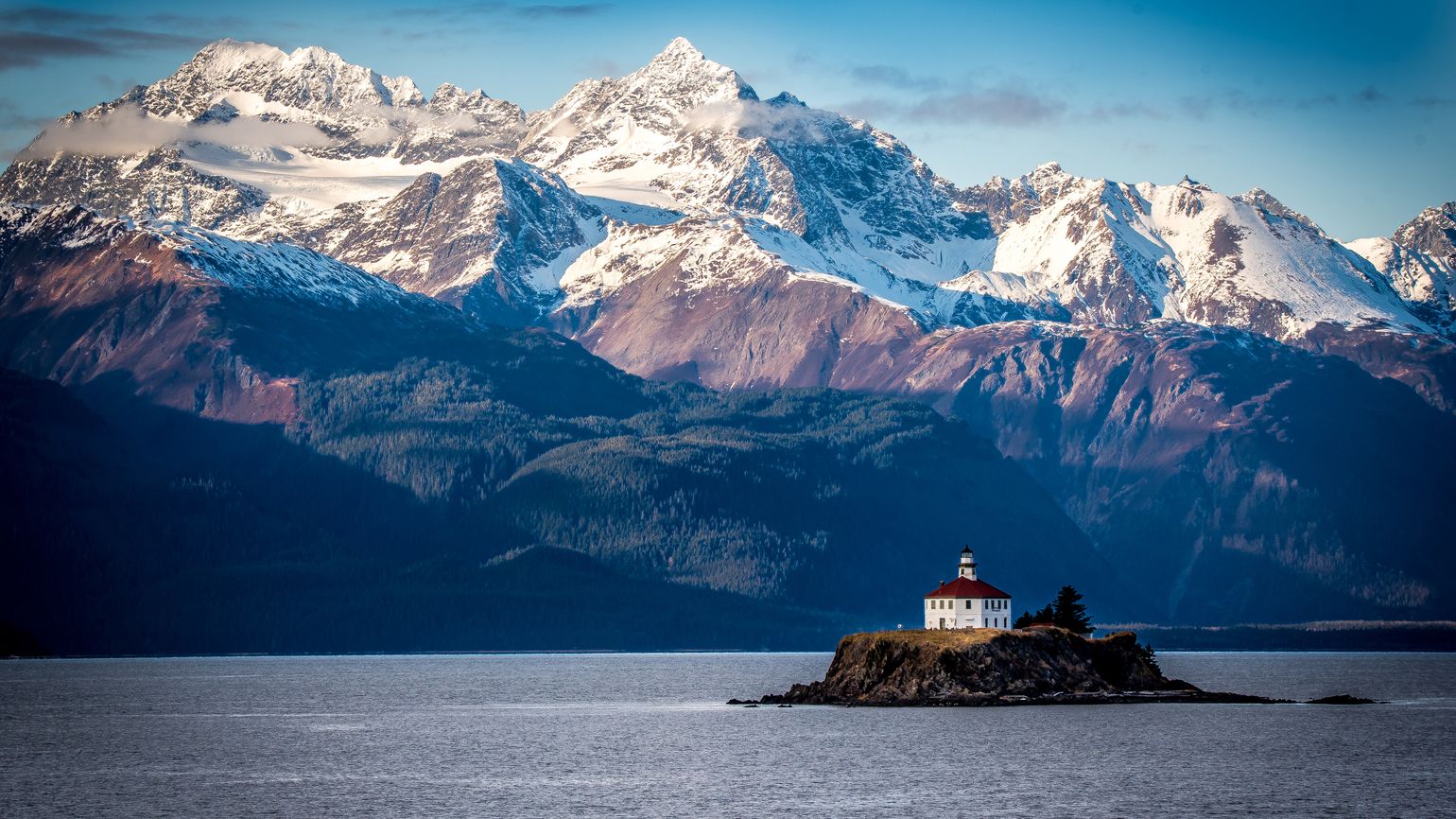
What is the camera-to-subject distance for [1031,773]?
198500mm

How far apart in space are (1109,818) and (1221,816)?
26.8 feet

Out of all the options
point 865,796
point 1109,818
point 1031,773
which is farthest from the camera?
point 1031,773

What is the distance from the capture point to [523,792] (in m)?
191

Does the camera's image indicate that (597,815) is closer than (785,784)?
Yes

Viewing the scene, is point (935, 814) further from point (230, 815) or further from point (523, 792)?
point (230, 815)

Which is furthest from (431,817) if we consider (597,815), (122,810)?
(122,810)

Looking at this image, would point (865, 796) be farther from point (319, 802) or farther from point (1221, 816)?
point (319, 802)

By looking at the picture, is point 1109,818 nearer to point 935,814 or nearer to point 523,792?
point 935,814

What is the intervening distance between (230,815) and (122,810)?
9401mm

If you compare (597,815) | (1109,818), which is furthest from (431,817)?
(1109,818)

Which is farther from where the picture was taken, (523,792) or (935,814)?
(523,792)

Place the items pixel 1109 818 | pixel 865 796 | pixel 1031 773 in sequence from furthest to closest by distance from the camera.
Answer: pixel 1031 773 < pixel 865 796 < pixel 1109 818

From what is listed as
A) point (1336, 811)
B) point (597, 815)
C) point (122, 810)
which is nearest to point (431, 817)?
point (597, 815)

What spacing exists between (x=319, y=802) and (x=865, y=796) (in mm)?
41517
